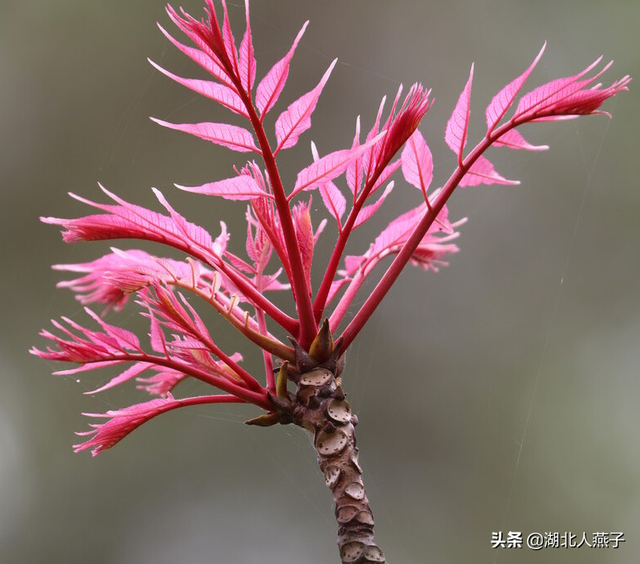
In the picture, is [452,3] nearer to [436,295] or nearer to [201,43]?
[436,295]

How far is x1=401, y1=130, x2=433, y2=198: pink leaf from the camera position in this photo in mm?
459

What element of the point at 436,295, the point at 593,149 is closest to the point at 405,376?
the point at 436,295

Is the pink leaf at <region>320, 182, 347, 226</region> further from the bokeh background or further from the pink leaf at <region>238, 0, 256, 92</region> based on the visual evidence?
the bokeh background

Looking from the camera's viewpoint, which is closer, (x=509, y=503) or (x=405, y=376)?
(x=509, y=503)

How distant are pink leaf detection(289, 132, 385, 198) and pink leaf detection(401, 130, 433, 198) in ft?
0.20

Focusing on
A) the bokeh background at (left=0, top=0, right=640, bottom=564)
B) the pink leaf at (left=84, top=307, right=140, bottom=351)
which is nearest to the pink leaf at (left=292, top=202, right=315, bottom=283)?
the pink leaf at (left=84, top=307, right=140, bottom=351)

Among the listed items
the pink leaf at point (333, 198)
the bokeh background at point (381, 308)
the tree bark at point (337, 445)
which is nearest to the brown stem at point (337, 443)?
the tree bark at point (337, 445)

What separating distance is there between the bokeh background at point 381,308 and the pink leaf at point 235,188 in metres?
0.96

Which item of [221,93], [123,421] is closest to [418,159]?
[221,93]

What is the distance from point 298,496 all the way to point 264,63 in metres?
0.86

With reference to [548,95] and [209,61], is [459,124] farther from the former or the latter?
[209,61]

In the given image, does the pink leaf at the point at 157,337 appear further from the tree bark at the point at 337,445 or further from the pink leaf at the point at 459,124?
the pink leaf at the point at 459,124

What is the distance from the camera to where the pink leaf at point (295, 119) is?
42 centimetres

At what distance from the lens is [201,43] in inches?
15.4
